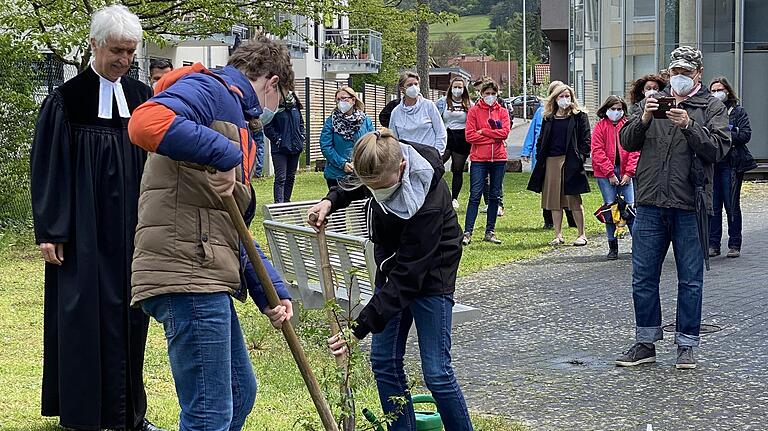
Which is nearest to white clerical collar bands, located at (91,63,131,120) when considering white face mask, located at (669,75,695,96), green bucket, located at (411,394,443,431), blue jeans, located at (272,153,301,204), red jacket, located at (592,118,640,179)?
green bucket, located at (411,394,443,431)

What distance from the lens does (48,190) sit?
551 cm

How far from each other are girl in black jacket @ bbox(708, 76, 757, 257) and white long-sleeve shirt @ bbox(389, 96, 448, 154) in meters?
2.98

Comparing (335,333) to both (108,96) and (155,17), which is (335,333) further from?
(155,17)

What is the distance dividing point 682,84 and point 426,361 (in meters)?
3.16

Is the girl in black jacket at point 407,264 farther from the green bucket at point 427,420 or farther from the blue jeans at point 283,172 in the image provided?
the blue jeans at point 283,172

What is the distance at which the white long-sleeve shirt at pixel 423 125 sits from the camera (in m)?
13.0

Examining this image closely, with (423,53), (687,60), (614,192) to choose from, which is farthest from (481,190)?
(423,53)

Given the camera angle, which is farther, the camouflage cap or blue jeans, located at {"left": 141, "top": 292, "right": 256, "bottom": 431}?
the camouflage cap

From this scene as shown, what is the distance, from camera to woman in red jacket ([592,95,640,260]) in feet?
40.5

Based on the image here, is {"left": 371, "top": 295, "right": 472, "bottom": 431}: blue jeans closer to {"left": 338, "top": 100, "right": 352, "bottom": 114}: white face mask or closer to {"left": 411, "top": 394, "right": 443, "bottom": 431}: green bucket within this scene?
{"left": 411, "top": 394, "right": 443, "bottom": 431}: green bucket

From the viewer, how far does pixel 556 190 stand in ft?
44.0

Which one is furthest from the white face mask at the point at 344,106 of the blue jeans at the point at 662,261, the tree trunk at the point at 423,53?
the tree trunk at the point at 423,53

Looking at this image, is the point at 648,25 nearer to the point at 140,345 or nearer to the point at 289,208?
the point at 289,208

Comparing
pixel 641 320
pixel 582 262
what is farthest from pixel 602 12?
pixel 641 320
